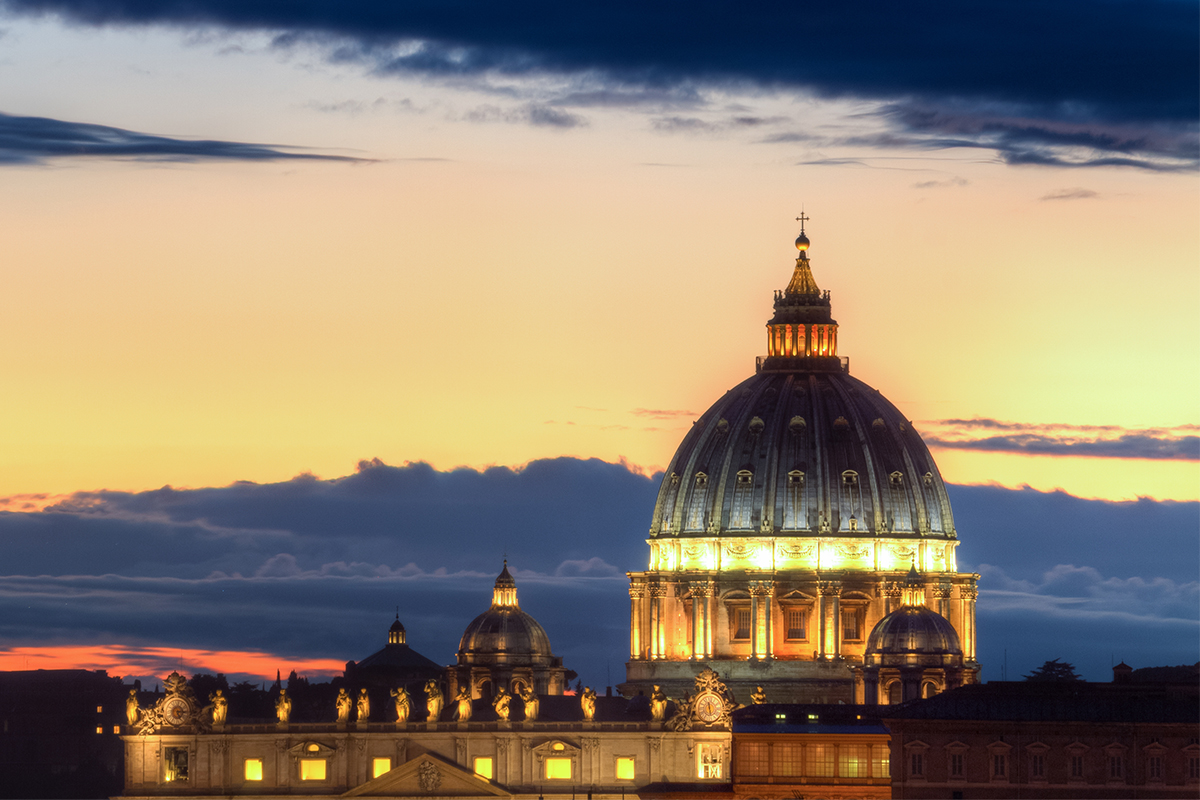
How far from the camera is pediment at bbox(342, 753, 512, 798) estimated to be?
153625 millimetres

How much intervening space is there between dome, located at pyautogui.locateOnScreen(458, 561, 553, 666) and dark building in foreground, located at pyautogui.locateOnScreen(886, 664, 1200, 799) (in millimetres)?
48502

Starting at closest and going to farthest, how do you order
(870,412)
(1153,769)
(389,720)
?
1. (1153,769)
2. (389,720)
3. (870,412)

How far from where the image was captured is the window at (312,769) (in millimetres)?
155625

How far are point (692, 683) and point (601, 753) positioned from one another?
106ft

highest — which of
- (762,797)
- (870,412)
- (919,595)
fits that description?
(870,412)

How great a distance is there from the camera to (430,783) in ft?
505

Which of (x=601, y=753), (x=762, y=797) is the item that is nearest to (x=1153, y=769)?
(x=762, y=797)

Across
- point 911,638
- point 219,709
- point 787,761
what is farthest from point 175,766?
point 911,638

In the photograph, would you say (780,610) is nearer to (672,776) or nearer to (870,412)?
(870,412)

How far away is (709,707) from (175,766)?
2715 cm

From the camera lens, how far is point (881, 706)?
15188 cm

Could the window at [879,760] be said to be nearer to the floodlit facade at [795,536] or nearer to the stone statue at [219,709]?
the stone statue at [219,709]

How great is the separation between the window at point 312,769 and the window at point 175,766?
6081mm

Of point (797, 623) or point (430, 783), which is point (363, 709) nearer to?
point (430, 783)
